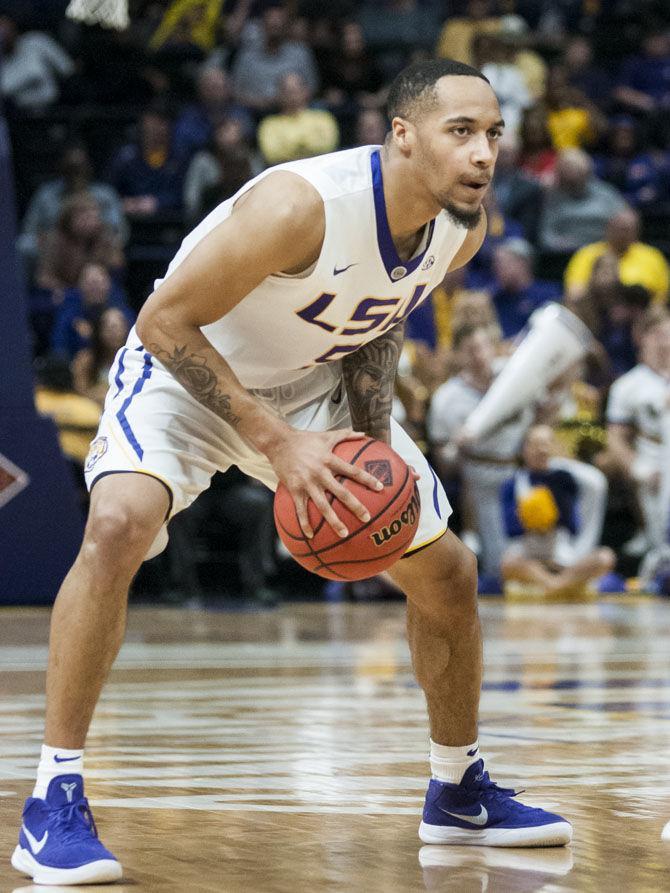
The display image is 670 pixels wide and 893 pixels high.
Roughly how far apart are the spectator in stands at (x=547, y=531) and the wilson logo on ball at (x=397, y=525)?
8.62 metres

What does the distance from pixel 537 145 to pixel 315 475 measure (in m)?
13.3

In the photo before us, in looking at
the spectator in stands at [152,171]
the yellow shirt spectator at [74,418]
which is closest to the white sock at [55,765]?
the yellow shirt spectator at [74,418]

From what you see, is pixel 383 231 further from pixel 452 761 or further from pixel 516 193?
pixel 516 193

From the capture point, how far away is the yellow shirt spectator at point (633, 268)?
563 inches

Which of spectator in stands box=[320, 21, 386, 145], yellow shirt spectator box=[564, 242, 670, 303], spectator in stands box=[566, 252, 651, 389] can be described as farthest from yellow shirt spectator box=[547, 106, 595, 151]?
spectator in stands box=[566, 252, 651, 389]

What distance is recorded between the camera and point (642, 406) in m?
12.6

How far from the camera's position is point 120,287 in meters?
14.5

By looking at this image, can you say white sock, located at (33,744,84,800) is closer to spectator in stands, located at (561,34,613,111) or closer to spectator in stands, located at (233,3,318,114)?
spectator in stands, located at (233,3,318,114)

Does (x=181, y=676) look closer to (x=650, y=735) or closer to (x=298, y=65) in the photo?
(x=650, y=735)

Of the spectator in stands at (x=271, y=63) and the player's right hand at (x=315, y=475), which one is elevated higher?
the spectator in stands at (x=271, y=63)

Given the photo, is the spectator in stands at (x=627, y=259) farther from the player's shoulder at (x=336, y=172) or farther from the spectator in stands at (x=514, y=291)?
the player's shoulder at (x=336, y=172)

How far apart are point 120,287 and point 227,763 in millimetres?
10126

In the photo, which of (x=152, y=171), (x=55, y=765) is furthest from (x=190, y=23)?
(x=55, y=765)

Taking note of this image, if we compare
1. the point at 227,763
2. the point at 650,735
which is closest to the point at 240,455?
the point at 227,763
